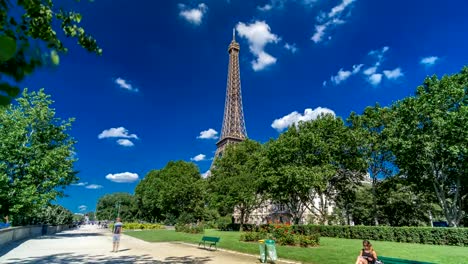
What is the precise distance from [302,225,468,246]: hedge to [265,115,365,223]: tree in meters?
4.08

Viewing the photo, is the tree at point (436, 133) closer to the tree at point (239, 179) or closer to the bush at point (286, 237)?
the bush at point (286, 237)

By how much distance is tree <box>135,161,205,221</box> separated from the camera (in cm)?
5697

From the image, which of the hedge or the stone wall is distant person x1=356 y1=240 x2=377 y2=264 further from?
the stone wall

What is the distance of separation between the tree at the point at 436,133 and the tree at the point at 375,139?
3.82 metres

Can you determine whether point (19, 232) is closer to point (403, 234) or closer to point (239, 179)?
point (239, 179)

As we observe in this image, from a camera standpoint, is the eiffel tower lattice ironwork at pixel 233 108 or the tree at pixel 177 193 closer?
the tree at pixel 177 193

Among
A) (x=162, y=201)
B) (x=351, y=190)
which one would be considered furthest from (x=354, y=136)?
(x=162, y=201)

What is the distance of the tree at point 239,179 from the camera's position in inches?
1797

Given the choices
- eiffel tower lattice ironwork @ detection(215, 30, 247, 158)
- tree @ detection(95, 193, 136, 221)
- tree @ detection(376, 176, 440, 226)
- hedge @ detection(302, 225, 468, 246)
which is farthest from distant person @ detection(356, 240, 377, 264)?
tree @ detection(95, 193, 136, 221)

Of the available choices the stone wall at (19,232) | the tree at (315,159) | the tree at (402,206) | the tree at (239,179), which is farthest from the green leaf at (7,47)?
the tree at (402,206)

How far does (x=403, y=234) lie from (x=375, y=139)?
12398 millimetres

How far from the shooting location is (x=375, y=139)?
37.3m

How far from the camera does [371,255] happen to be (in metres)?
10.5

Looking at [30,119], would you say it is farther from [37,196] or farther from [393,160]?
[393,160]
